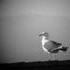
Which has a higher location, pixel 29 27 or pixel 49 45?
pixel 29 27

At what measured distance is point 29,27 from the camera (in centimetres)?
172

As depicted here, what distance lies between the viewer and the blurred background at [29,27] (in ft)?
5.48

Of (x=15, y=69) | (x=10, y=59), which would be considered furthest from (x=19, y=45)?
(x=15, y=69)

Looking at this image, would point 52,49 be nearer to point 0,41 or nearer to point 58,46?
point 58,46

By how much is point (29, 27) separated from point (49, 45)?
16.7 inches

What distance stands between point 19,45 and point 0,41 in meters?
0.30

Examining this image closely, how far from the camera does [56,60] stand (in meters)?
1.75

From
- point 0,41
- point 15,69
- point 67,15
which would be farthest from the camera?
point 67,15

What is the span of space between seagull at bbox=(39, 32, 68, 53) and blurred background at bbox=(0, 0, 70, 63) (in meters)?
0.07

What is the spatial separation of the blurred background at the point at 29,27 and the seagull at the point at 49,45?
0.22 ft

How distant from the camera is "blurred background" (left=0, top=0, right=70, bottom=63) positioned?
1.67 meters

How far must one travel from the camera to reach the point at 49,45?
1.65 metres

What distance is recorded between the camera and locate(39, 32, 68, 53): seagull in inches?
65.2

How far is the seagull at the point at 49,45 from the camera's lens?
166 cm
